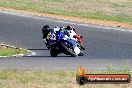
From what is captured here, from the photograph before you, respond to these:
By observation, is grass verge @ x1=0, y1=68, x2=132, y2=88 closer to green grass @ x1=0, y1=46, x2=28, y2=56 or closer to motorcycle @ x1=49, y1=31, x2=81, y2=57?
motorcycle @ x1=49, y1=31, x2=81, y2=57

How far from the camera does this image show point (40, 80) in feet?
50.8

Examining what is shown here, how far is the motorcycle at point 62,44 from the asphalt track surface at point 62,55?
0.95ft

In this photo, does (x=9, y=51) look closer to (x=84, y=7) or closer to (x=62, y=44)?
(x=62, y=44)

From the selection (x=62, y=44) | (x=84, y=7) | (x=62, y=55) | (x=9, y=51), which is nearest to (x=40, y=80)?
(x=62, y=44)

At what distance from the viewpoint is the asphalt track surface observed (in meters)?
19.5

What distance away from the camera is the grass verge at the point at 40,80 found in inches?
573

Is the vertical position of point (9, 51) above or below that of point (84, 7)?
above

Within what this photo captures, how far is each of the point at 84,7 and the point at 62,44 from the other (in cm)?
2257

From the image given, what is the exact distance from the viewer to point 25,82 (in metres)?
15.1

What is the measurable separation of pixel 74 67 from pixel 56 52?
3.74 meters

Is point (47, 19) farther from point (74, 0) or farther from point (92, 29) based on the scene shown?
point (74, 0)

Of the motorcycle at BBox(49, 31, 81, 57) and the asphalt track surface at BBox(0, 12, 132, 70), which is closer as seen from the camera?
the asphalt track surface at BBox(0, 12, 132, 70)

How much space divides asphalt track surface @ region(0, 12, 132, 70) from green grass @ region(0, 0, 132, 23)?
4063 millimetres

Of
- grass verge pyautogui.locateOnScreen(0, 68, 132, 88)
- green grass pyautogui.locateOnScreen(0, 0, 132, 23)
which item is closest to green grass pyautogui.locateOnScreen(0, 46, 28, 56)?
grass verge pyautogui.locateOnScreen(0, 68, 132, 88)
